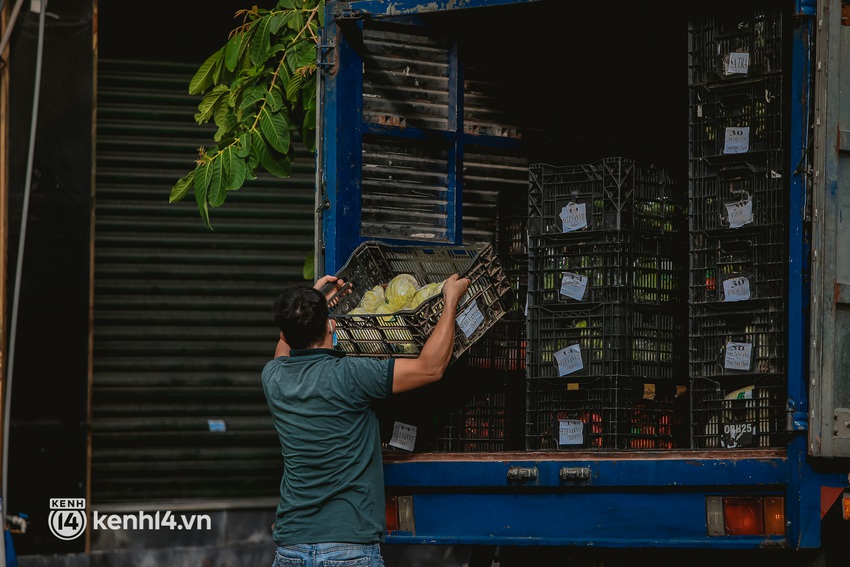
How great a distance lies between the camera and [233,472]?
959 cm

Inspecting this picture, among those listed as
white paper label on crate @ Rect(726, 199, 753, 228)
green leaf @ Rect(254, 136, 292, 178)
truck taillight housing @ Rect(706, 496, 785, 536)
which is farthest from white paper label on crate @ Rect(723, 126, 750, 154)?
green leaf @ Rect(254, 136, 292, 178)

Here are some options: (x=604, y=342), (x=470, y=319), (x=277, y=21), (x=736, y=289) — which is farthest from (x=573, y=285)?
(x=277, y=21)

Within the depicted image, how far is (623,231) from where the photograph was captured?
556cm

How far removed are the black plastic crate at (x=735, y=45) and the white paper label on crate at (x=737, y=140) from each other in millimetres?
219

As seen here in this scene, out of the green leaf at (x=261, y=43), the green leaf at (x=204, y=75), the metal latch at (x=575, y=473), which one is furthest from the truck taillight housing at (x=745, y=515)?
the green leaf at (x=204, y=75)

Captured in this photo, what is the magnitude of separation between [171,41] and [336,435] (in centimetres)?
556

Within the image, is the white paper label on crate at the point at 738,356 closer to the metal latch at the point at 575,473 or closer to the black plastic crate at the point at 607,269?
the black plastic crate at the point at 607,269

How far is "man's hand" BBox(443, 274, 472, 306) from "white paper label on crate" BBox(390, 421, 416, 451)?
104cm

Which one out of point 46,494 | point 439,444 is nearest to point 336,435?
point 439,444

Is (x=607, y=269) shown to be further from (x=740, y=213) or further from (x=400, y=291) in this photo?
(x=400, y=291)

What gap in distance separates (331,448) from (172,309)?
498 centimetres

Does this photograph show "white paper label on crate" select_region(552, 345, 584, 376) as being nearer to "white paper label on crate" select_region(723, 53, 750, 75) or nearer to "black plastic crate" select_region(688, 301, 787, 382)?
"black plastic crate" select_region(688, 301, 787, 382)

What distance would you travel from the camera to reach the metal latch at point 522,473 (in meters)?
5.24

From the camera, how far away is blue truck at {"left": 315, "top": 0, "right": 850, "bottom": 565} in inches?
188
